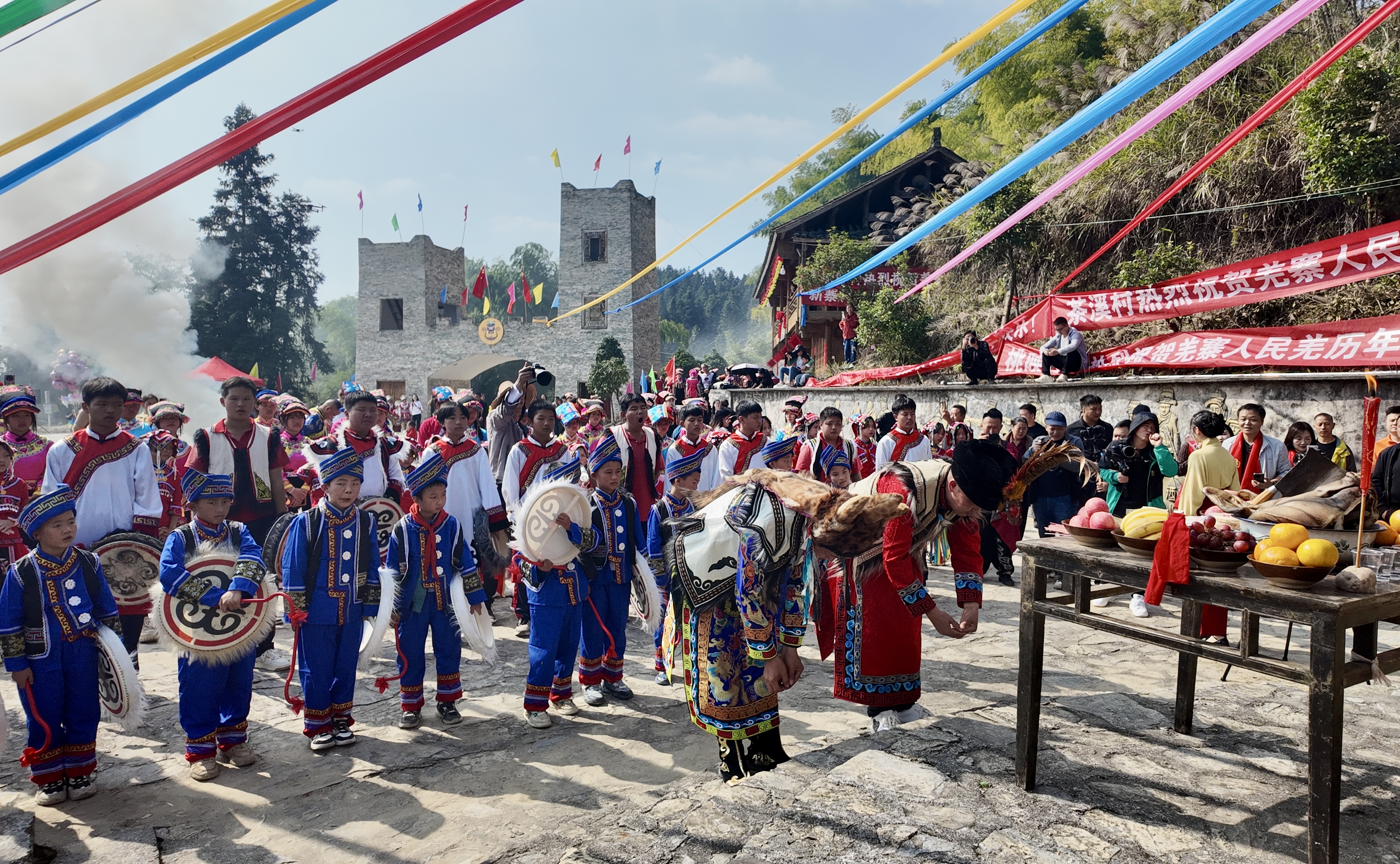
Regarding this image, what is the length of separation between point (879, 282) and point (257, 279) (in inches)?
1329

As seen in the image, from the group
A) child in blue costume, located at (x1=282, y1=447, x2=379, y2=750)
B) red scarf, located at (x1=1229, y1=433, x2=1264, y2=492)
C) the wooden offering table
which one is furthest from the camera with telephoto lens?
child in blue costume, located at (x1=282, y1=447, x2=379, y2=750)

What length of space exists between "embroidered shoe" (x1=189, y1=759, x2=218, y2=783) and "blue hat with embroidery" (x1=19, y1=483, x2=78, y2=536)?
4.51 ft

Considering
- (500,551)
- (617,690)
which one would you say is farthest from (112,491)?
(617,690)

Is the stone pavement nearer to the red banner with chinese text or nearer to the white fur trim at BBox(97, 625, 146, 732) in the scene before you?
the white fur trim at BBox(97, 625, 146, 732)

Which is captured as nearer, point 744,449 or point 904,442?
point 744,449

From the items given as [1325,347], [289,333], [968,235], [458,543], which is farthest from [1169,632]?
[289,333]

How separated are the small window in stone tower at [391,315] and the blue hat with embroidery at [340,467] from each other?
4314cm

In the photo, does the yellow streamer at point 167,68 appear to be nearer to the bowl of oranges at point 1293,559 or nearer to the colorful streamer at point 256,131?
the colorful streamer at point 256,131

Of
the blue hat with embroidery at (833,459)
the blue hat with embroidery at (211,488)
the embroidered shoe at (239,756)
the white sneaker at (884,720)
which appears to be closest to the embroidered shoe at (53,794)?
the embroidered shoe at (239,756)

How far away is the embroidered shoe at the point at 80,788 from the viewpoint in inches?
151

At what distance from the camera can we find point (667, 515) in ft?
19.1

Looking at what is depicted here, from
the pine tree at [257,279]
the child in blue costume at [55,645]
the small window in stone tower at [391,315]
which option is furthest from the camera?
the small window in stone tower at [391,315]

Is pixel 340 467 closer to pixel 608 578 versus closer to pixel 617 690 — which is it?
pixel 608 578

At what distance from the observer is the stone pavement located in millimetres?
2701
